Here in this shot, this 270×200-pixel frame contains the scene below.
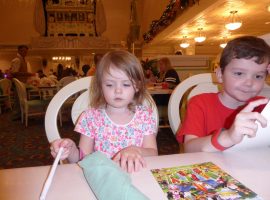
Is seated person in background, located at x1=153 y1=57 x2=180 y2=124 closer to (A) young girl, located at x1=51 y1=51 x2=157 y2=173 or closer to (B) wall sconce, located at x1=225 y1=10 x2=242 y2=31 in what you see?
(A) young girl, located at x1=51 y1=51 x2=157 y2=173

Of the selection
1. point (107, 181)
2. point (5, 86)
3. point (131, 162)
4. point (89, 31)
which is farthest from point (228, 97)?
point (89, 31)

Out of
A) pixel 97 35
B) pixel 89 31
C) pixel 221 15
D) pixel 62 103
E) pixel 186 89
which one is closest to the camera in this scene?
pixel 62 103

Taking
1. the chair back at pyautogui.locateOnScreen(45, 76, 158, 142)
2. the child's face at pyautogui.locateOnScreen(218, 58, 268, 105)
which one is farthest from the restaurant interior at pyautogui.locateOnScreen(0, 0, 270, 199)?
the child's face at pyautogui.locateOnScreen(218, 58, 268, 105)

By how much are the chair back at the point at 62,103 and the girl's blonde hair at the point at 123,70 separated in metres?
0.03

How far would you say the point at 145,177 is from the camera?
1.71 ft

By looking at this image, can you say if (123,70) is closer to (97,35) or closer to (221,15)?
(221,15)

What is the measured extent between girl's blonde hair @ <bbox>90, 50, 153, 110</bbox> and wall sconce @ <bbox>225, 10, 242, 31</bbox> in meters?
5.67

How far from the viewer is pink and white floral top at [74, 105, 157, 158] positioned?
0.95m

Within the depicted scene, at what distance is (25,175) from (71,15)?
39.9 feet

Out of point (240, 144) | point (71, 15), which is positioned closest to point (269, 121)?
point (240, 144)

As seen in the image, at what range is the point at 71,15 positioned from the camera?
11602 millimetres

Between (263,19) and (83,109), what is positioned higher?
(263,19)

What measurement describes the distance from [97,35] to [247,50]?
37.7 ft

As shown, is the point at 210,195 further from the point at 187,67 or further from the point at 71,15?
the point at 71,15
